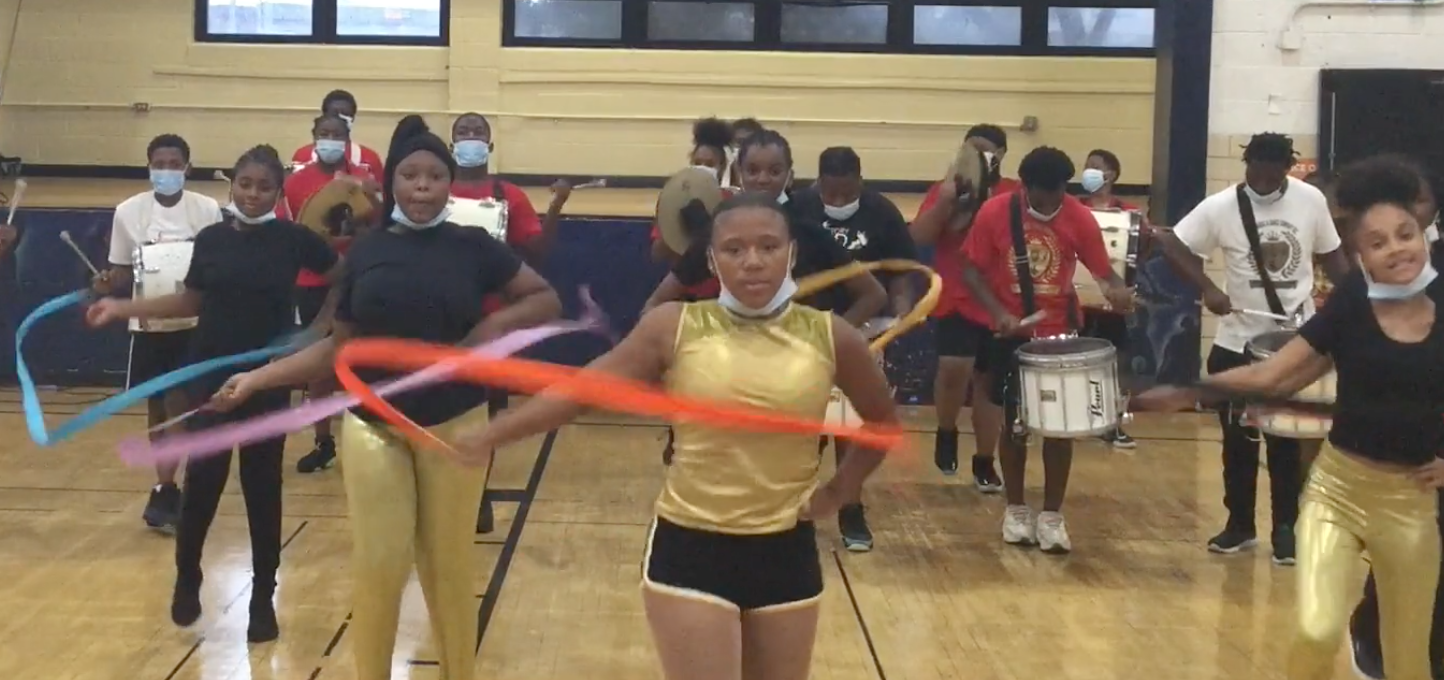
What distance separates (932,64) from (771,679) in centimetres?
1029

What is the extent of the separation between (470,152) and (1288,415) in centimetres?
417

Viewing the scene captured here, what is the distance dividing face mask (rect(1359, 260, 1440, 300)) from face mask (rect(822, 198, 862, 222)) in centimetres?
299

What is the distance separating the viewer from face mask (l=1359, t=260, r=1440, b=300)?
13.0 feet

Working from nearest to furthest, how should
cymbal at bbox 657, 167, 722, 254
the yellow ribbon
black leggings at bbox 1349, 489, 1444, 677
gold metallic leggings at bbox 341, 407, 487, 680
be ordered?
gold metallic leggings at bbox 341, 407, 487, 680 < the yellow ribbon < black leggings at bbox 1349, 489, 1444, 677 < cymbal at bbox 657, 167, 722, 254

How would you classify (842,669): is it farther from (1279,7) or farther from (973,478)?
(1279,7)

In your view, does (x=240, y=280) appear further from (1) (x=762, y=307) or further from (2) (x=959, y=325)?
(2) (x=959, y=325)

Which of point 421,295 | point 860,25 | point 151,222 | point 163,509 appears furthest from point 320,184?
point 860,25

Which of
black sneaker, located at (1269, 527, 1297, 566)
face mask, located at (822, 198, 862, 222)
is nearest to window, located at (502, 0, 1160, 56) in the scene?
face mask, located at (822, 198, 862, 222)

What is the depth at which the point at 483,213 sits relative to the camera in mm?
7164

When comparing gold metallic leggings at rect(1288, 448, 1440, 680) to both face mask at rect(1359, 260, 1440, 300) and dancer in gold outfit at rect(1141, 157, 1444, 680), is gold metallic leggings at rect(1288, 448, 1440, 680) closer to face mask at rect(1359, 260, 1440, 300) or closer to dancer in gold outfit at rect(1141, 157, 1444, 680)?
dancer in gold outfit at rect(1141, 157, 1444, 680)

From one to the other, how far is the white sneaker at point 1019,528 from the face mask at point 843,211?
1720 mm

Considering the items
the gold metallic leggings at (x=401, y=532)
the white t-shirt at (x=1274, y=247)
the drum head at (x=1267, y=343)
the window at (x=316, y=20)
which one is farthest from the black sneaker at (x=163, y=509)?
the window at (x=316, y=20)

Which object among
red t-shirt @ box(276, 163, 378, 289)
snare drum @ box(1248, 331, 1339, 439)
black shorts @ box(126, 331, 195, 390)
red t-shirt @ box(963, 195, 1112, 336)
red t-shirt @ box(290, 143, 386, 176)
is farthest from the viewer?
red t-shirt @ box(290, 143, 386, 176)

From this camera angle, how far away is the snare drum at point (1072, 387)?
631 centimetres
